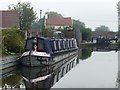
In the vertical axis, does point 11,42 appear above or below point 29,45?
above

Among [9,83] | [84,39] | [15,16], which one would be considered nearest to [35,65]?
[9,83]

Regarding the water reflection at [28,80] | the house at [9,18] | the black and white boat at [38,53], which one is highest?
the house at [9,18]

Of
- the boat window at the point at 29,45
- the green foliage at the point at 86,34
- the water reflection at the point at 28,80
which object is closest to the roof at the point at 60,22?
the green foliage at the point at 86,34

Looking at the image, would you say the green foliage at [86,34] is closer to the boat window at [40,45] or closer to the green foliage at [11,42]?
the green foliage at [11,42]

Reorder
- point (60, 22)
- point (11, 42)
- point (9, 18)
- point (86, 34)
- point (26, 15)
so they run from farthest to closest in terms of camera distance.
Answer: point (60, 22)
point (86, 34)
point (26, 15)
point (9, 18)
point (11, 42)

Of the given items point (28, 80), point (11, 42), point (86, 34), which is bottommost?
point (28, 80)

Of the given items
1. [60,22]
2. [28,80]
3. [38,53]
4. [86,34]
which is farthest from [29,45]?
[60,22]

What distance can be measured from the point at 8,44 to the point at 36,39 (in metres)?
3.56

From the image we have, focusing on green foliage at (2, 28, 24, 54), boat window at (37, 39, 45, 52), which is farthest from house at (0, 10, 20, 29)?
boat window at (37, 39, 45, 52)

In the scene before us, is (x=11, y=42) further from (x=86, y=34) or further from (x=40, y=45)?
(x=86, y=34)

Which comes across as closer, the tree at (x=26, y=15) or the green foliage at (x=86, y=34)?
the tree at (x=26, y=15)

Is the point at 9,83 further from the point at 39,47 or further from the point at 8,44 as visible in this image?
the point at 8,44

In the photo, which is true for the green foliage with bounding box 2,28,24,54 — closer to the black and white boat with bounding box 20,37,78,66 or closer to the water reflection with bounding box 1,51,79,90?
the black and white boat with bounding box 20,37,78,66

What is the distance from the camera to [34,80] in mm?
19266
